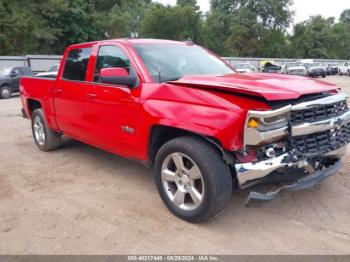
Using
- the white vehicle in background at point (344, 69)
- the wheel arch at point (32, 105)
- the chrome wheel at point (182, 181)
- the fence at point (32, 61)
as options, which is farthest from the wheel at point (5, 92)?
the white vehicle in background at point (344, 69)

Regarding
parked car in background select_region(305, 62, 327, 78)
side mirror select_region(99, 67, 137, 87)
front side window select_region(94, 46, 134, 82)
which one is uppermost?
front side window select_region(94, 46, 134, 82)

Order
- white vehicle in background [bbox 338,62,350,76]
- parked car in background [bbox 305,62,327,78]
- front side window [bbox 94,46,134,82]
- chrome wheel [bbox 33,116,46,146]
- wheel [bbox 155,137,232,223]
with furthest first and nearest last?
1. white vehicle in background [bbox 338,62,350,76]
2. parked car in background [bbox 305,62,327,78]
3. chrome wheel [bbox 33,116,46,146]
4. front side window [bbox 94,46,134,82]
5. wheel [bbox 155,137,232,223]

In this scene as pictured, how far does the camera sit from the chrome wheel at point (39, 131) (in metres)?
6.47

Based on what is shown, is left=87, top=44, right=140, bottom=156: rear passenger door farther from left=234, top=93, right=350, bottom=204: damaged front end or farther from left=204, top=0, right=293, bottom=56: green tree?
left=204, top=0, right=293, bottom=56: green tree

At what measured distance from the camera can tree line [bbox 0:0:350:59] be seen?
3488 cm

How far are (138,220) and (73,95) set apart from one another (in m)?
2.27

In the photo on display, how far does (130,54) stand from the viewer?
14.3 feet

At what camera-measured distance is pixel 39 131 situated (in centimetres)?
662

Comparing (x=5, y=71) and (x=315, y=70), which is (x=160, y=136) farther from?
(x=315, y=70)

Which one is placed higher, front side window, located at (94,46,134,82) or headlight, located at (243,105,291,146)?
front side window, located at (94,46,134,82)

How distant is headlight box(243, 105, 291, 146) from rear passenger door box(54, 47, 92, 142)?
8.54ft

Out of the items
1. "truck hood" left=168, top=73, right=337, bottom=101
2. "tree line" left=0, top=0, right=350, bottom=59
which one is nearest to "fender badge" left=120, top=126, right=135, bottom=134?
"truck hood" left=168, top=73, right=337, bottom=101

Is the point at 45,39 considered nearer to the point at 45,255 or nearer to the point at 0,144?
the point at 0,144

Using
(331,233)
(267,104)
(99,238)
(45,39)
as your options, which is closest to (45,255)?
(99,238)
